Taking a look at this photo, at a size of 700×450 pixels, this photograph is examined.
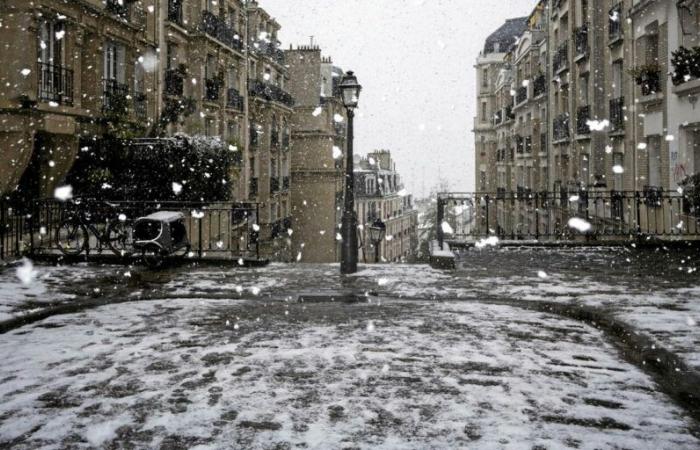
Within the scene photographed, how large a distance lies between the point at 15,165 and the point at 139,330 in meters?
9.95

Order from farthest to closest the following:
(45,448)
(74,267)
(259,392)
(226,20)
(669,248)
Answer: (226,20), (669,248), (74,267), (259,392), (45,448)

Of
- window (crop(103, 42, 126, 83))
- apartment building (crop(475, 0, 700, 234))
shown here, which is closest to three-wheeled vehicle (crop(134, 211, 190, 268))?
apartment building (crop(475, 0, 700, 234))

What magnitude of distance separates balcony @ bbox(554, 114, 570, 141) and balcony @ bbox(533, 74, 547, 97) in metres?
3.42

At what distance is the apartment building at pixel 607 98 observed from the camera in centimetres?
1592

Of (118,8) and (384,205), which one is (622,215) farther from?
(384,205)

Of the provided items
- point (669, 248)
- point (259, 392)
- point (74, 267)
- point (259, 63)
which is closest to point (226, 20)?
point (259, 63)

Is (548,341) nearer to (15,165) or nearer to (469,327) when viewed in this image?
(469,327)

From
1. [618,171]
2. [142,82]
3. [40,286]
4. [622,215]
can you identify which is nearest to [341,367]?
[40,286]

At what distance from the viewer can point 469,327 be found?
7555mm

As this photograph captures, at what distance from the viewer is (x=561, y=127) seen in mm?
29188

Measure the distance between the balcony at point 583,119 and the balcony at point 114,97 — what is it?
55.0 ft

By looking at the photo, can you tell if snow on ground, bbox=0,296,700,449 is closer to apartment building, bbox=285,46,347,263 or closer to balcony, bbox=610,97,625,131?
balcony, bbox=610,97,625,131

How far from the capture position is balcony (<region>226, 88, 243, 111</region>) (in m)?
31.3

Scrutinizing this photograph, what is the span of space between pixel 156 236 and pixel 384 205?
4984 cm
